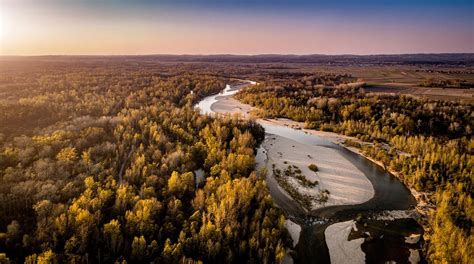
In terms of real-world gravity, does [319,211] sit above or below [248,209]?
below

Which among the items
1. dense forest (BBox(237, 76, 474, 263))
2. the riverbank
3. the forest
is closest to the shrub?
the forest

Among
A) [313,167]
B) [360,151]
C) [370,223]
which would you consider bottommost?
[370,223]

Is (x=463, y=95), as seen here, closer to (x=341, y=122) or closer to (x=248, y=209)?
(x=341, y=122)

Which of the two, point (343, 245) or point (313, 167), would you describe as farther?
point (313, 167)

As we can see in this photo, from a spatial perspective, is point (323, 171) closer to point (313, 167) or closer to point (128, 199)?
point (313, 167)

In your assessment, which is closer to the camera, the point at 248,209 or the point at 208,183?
the point at 248,209

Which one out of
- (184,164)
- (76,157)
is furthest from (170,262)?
(76,157)

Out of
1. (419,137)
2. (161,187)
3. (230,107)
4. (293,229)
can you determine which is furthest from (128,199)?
(230,107)
